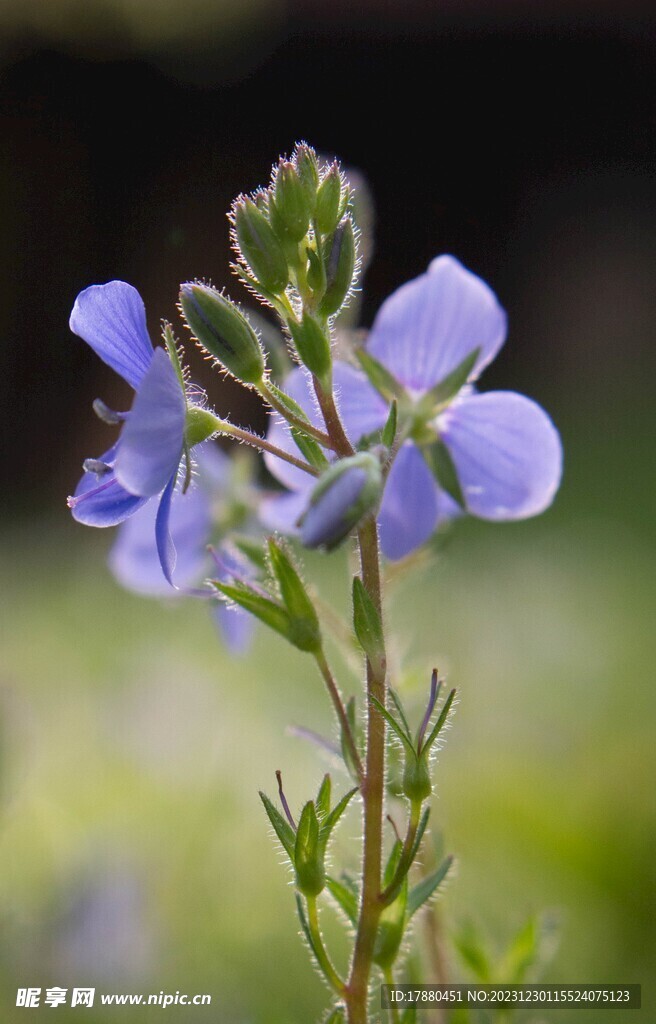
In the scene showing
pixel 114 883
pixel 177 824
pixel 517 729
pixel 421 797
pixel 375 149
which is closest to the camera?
pixel 421 797

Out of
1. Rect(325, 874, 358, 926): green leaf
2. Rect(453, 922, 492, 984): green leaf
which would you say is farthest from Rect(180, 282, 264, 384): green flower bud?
Rect(453, 922, 492, 984): green leaf

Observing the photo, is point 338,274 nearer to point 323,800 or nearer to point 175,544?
point 323,800

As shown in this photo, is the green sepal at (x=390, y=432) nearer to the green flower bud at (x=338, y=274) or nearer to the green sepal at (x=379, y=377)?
the green flower bud at (x=338, y=274)

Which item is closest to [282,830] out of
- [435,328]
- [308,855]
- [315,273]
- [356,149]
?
[308,855]

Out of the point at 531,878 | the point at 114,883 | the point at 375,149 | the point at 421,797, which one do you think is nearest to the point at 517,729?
the point at 531,878

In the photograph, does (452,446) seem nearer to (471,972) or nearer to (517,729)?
(471,972)

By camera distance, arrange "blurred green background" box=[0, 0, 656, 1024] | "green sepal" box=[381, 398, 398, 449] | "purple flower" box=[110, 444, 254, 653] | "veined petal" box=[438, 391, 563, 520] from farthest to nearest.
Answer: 1. "blurred green background" box=[0, 0, 656, 1024]
2. "purple flower" box=[110, 444, 254, 653]
3. "veined petal" box=[438, 391, 563, 520]
4. "green sepal" box=[381, 398, 398, 449]

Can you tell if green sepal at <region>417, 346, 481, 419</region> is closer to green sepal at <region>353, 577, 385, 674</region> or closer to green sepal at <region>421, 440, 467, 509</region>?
green sepal at <region>421, 440, 467, 509</region>
